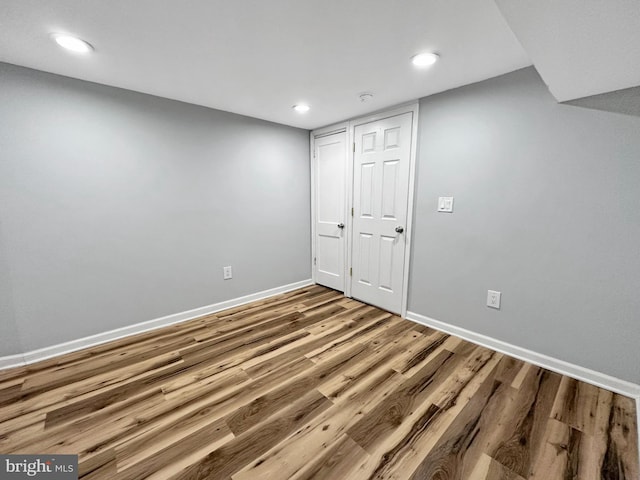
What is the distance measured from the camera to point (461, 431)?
1323 millimetres

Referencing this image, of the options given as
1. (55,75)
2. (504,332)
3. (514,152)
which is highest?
(55,75)

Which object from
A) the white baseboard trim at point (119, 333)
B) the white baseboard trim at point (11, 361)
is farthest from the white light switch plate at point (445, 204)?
the white baseboard trim at point (11, 361)

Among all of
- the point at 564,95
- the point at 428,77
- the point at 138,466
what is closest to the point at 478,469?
the point at 138,466

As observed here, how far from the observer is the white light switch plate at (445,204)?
2209 millimetres

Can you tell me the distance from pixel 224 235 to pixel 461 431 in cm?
254

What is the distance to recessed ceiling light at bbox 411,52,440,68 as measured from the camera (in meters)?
1.61

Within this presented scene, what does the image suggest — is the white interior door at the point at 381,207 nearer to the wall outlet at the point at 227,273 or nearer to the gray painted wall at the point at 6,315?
the wall outlet at the point at 227,273

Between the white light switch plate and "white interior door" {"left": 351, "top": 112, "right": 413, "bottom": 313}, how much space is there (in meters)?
0.32

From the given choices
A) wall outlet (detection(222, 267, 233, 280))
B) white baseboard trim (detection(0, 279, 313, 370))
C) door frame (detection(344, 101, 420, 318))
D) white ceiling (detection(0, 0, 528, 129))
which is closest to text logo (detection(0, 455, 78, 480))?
white baseboard trim (detection(0, 279, 313, 370))

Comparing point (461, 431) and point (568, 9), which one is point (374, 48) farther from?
point (461, 431)

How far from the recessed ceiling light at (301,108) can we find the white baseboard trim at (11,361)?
9.84 ft

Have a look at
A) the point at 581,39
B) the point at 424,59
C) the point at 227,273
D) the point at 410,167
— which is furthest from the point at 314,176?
the point at 581,39

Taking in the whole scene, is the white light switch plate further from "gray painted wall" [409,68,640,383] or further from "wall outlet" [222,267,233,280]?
"wall outlet" [222,267,233,280]

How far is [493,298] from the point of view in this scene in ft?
6.66
